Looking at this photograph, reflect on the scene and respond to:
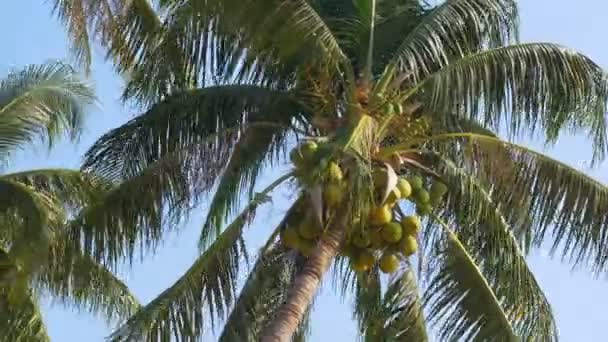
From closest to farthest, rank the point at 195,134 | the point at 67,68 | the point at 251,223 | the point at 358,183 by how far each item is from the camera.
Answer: the point at 358,183 → the point at 251,223 → the point at 195,134 → the point at 67,68

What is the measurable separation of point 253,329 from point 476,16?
144 inches

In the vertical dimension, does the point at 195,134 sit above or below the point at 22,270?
above

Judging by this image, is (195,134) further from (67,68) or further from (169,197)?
(67,68)

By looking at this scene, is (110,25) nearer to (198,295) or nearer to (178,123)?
(178,123)

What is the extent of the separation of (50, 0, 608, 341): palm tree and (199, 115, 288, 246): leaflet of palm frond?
0.02 m

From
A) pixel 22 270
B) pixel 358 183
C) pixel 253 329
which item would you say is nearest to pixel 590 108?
pixel 358 183

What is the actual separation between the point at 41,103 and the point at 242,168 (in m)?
4.56

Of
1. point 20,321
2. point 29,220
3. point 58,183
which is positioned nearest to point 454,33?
point 29,220

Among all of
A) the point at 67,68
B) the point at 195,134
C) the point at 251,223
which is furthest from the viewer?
the point at 67,68

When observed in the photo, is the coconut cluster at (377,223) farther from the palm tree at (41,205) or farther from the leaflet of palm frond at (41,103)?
the leaflet of palm frond at (41,103)

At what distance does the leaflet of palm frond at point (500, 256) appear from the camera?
41.0ft

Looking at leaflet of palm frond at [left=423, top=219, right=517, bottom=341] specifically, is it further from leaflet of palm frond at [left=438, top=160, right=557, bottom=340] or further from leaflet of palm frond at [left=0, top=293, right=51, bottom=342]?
leaflet of palm frond at [left=0, top=293, right=51, bottom=342]

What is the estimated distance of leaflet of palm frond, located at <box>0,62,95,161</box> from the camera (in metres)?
16.1

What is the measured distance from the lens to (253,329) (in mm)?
12586
